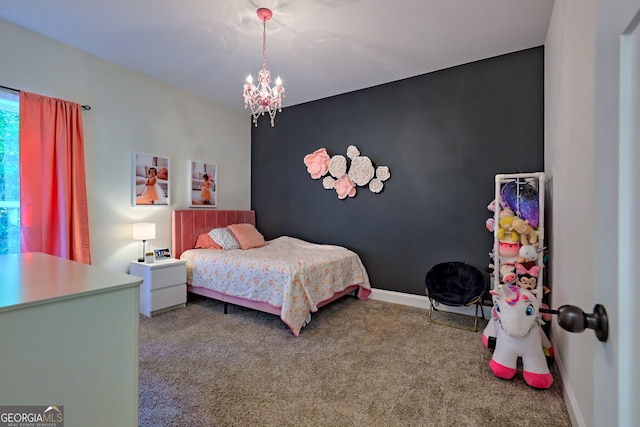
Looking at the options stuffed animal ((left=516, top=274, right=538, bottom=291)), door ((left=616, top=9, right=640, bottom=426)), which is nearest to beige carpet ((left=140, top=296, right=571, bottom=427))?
stuffed animal ((left=516, top=274, right=538, bottom=291))

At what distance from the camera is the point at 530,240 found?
2510 millimetres

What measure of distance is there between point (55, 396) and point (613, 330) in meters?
1.60

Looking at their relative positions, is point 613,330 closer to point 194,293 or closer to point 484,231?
Answer: point 484,231

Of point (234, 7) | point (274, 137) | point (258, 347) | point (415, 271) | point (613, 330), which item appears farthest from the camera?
point (274, 137)

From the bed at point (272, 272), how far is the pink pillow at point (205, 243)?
80 millimetres

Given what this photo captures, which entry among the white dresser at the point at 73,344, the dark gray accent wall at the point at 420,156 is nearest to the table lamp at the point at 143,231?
the dark gray accent wall at the point at 420,156

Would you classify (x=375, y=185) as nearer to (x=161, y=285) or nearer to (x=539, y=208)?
(x=539, y=208)

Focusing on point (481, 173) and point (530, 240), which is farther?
point (481, 173)

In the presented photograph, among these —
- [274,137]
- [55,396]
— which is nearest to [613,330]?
[55,396]

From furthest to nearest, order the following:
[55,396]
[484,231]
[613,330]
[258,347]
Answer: [484,231], [258,347], [55,396], [613,330]

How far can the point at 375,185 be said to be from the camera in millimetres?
3895

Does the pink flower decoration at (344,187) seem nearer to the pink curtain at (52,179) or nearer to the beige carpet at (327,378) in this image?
the beige carpet at (327,378)

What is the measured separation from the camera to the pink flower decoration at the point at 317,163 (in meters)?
4.27

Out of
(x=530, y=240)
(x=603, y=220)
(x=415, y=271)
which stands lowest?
(x=415, y=271)
